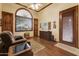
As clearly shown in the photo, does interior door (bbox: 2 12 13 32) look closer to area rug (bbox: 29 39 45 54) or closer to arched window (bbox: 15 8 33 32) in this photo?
arched window (bbox: 15 8 33 32)

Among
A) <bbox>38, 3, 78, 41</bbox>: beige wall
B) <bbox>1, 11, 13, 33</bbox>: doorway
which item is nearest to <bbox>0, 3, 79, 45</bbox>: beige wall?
<bbox>38, 3, 78, 41</bbox>: beige wall

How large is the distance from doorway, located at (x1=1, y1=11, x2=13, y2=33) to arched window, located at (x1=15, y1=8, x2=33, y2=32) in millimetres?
119

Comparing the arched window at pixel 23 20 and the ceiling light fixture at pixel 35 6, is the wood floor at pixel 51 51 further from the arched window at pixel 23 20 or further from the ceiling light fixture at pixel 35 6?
the ceiling light fixture at pixel 35 6

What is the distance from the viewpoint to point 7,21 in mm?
2023

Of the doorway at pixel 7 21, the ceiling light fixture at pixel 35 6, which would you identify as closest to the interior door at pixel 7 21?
the doorway at pixel 7 21

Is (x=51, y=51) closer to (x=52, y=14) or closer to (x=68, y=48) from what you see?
(x=68, y=48)

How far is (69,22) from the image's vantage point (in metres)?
2.08

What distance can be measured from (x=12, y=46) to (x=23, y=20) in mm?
A: 578

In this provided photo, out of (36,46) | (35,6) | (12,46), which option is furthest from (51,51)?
(35,6)

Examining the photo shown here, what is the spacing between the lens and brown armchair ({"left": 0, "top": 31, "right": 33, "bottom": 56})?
1904 millimetres

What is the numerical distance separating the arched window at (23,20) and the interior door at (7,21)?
0.39ft

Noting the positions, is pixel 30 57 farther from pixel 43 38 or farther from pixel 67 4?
pixel 67 4

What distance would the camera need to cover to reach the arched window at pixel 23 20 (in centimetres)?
210

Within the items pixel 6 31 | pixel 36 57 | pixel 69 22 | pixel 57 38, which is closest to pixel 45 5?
pixel 69 22
